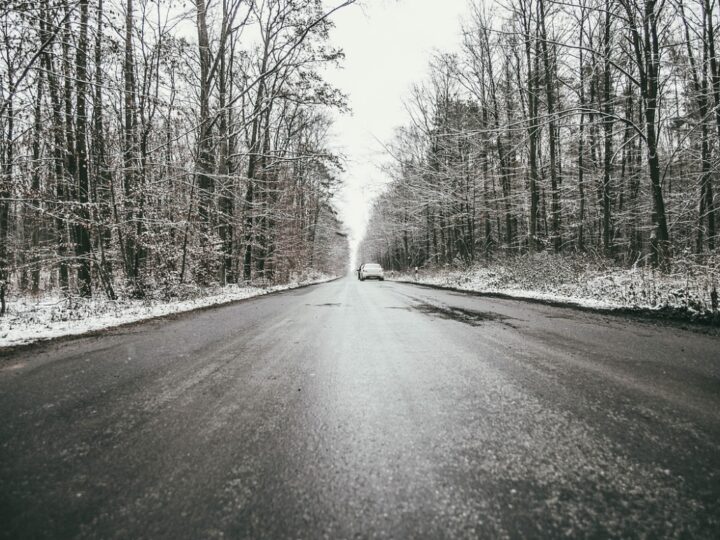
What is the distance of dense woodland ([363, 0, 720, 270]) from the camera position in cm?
958

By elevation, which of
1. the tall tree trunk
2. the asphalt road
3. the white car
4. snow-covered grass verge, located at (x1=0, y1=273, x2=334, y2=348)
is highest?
the tall tree trunk

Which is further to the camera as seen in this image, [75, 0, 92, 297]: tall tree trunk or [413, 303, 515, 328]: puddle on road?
[75, 0, 92, 297]: tall tree trunk

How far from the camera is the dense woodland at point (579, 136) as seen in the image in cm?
958

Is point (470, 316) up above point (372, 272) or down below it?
below

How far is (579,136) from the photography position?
1383 cm

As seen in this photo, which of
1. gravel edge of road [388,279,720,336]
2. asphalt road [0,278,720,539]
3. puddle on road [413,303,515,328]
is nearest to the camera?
asphalt road [0,278,720,539]

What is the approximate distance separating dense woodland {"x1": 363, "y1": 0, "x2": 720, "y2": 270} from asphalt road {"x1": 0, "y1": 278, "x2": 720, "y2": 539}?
316 inches

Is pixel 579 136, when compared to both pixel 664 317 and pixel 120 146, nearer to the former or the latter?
pixel 664 317

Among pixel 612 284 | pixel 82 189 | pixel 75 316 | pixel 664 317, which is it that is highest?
pixel 82 189

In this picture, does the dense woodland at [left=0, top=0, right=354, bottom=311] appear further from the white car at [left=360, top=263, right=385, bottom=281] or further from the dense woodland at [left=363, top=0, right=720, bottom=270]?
the white car at [left=360, top=263, right=385, bottom=281]

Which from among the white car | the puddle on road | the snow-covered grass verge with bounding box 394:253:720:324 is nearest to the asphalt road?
the puddle on road

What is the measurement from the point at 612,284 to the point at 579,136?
878cm

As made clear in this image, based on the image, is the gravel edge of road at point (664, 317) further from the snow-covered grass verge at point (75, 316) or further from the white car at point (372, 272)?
the white car at point (372, 272)

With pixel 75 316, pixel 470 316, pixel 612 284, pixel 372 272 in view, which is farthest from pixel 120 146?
pixel 372 272
